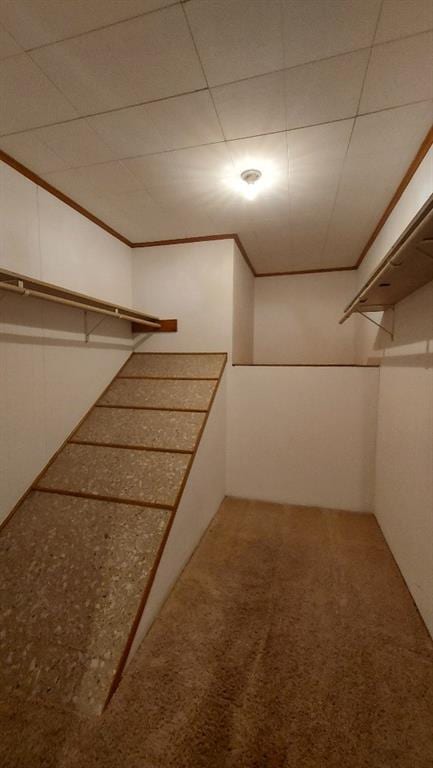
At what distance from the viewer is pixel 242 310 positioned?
10.2 ft

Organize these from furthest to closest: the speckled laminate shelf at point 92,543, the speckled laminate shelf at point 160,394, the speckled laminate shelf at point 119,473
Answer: the speckled laminate shelf at point 160,394 < the speckled laminate shelf at point 119,473 < the speckled laminate shelf at point 92,543

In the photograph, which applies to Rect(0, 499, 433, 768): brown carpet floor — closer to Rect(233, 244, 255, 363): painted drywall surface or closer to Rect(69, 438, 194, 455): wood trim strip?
Rect(69, 438, 194, 455): wood trim strip

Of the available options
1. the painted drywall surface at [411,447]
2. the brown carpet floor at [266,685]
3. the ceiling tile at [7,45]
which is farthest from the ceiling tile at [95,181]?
the brown carpet floor at [266,685]

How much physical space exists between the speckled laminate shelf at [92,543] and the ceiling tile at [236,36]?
178 cm

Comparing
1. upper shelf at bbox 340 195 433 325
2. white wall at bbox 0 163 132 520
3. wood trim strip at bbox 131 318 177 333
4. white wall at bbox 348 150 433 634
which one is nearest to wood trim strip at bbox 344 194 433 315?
upper shelf at bbox 340 195 433 325

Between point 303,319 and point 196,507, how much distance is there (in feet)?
8.82

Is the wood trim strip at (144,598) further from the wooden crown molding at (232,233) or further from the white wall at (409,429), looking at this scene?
the wooden crown molding at (232,233)

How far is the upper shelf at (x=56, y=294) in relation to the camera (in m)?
1.40

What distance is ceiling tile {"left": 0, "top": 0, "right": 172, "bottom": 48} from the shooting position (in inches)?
36.4

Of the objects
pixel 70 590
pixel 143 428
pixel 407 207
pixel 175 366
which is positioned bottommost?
pixel 70 590

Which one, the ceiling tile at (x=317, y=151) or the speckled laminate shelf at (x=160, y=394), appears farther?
the speckled laminate shelf at (x=160, y=394)

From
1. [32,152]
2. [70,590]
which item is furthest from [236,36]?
[70,590]

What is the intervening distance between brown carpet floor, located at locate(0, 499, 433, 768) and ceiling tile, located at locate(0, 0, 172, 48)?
2.34 m

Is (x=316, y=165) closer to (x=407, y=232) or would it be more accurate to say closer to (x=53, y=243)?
(x=407, y=232)
